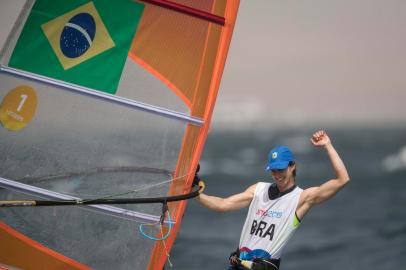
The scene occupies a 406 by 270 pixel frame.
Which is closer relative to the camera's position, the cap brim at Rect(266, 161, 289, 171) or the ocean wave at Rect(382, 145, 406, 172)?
the cap brim at Rect(266, 161, 289, 171)

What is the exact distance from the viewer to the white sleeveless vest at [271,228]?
5.29 meters

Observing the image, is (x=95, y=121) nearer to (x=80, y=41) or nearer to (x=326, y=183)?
(x=80, y=41)

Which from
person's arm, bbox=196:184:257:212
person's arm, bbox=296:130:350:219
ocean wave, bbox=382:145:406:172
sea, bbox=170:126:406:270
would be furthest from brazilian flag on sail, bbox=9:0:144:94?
ocean wave, bbox=382:145:406:172

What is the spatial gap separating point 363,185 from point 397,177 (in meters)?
1.70

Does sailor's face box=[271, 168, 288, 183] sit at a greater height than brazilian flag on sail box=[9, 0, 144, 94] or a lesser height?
lesser

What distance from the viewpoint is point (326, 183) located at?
5.19 meters

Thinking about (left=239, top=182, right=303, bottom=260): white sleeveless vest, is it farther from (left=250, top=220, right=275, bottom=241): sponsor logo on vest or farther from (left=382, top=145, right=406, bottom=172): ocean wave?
(left=382, top=145, right=406, bottom=172): ocean wave

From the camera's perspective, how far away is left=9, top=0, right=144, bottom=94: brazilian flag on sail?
220 inches

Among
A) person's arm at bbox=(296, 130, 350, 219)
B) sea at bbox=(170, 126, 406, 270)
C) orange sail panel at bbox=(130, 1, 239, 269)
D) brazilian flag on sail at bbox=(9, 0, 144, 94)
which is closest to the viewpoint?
person's arm at bbox=(296, 130, 350, 219)

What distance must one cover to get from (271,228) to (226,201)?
0.39 m

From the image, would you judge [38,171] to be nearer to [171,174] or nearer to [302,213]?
[171,174]

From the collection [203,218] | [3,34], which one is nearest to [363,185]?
[203,218]

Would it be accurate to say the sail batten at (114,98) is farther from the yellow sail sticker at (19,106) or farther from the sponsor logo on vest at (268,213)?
the sponsor logo on vest at (268,213)

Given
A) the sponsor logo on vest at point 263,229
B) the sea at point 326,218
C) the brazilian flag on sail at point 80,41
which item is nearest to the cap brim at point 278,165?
the sponsor logo on vest at point 263,229
